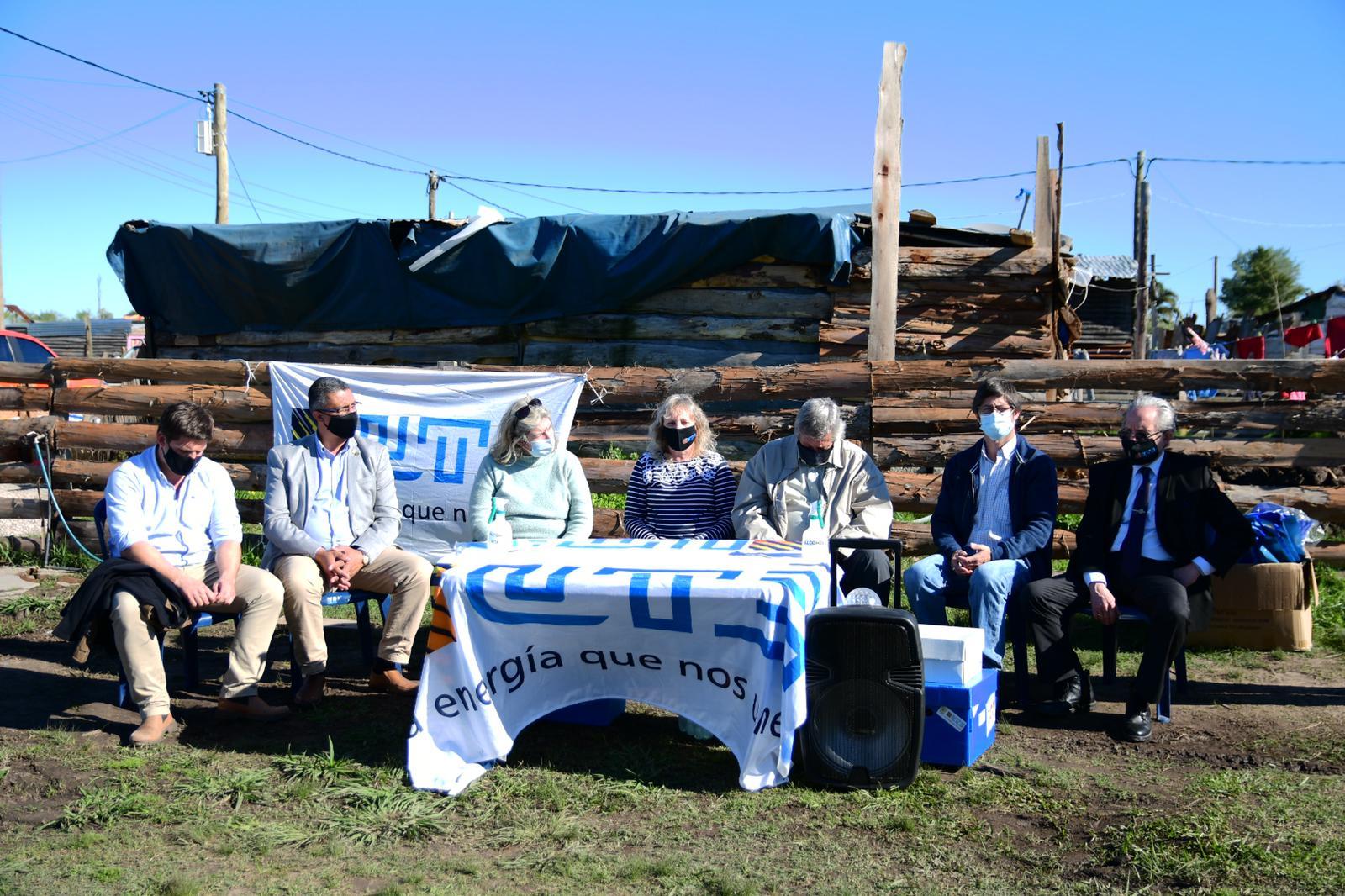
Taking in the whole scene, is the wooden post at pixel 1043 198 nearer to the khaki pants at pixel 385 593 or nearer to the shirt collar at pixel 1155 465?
the shirt collar at pixel 1155 465

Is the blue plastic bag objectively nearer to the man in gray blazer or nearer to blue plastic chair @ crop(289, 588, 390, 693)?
the man in gray blazer

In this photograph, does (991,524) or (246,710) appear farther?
(991,524)

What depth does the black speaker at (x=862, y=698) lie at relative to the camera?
153 inches

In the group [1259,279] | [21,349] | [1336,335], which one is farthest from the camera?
[1259,279]

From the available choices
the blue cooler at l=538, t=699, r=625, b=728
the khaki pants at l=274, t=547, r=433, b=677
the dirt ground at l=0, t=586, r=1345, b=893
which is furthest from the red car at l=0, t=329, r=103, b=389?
the blue cooler at l=538, t=699, r=625, b=728

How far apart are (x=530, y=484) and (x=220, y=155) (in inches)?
663

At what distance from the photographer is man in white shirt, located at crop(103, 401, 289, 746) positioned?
184 inches

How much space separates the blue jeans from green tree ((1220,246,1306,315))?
138 feet

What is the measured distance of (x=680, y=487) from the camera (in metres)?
5.47

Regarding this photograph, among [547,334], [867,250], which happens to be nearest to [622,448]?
[547,334]

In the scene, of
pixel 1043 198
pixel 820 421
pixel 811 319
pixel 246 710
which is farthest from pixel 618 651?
pixel 1043 198

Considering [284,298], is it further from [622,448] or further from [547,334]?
[622,448]

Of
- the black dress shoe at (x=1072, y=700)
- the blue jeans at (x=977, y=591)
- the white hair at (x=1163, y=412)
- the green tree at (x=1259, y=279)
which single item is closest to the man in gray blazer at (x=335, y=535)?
the blue jeans at (x=977, y=591)

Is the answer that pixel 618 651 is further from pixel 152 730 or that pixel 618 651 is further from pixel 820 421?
pixel 152 730
